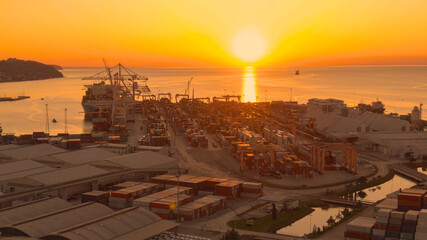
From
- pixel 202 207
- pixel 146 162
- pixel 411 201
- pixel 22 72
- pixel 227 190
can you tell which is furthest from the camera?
pixel 22 72

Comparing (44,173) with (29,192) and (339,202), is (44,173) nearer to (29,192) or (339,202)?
(29,192)

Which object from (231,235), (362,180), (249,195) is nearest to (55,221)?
(231,235)

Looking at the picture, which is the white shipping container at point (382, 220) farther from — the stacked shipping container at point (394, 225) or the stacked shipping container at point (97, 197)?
the stacked shipping container at point (97, 197)

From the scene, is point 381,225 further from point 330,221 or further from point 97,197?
point 97,197

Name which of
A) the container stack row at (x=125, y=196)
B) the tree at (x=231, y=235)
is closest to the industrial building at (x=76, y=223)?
the tree at (x=231, y=235)

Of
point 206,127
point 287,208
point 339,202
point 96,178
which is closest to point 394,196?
point 339,202

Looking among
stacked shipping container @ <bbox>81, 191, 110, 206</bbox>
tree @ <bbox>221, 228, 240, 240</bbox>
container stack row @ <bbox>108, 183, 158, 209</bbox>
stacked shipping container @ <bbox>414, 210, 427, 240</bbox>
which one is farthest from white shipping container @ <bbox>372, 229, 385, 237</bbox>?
stacked shipping container @ <bbox>81, 191, 110, 206</bbox>

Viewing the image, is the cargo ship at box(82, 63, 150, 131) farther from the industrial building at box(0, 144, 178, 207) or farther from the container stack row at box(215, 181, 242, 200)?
the container stack row at box(215, 181, 242, 200)
